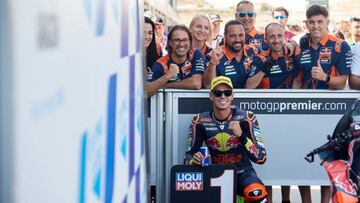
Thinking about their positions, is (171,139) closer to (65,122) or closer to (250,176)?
(250,176)

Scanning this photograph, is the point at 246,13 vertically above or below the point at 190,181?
above

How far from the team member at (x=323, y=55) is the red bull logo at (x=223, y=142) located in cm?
99

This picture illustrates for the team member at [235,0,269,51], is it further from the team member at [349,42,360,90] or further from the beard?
the team member at [349,42,360,90]

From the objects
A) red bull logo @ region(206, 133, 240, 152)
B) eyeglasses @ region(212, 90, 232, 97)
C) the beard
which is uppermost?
the beard

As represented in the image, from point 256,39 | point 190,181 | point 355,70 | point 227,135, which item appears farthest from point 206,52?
point 190,181

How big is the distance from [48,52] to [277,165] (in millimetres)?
5661

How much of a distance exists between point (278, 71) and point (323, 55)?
44 centimetres

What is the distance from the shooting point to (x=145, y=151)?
1.89 metres

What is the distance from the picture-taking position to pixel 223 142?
231 inches

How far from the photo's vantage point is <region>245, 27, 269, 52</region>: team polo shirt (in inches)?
272

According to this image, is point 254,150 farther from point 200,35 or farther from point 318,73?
point 200,35

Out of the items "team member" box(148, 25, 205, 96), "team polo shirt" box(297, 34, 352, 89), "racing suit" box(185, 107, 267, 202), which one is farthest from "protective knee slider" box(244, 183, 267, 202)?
"team polo shirt" box(297, 34, 352, 89)

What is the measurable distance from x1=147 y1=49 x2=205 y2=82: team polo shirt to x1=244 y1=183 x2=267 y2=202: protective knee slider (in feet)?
3.95

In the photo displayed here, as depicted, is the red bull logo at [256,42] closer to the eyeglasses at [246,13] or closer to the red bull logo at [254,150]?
the eyeglasses at [246,13]
